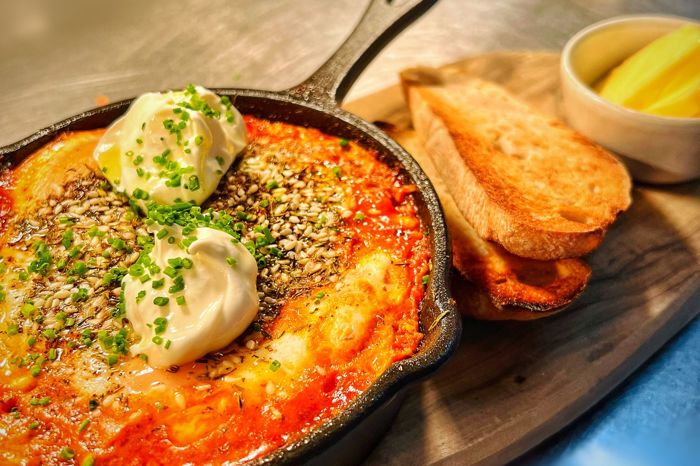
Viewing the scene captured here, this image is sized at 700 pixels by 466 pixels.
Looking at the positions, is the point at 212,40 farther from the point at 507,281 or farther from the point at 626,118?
the point at 507,281

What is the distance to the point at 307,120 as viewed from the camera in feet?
7.96

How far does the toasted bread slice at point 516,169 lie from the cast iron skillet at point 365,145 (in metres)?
0.30

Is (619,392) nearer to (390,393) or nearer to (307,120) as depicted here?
(390,393)

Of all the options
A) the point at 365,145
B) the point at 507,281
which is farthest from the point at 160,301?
the point at 507,281

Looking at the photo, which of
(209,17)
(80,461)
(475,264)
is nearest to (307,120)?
(475,264)

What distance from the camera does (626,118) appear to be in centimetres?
255

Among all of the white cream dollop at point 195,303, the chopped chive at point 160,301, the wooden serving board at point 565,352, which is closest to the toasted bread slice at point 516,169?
the wooden serving board at point 565,352

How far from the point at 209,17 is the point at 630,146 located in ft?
9.31

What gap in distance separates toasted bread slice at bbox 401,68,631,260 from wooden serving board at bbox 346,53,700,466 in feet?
0.80

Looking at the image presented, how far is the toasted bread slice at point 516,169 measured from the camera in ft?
7.05

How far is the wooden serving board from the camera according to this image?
2023 millimetres

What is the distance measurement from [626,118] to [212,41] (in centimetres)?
257

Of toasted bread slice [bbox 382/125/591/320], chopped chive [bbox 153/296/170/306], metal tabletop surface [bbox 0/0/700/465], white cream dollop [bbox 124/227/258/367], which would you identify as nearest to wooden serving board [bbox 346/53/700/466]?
toasted bread slice [bbox 382/125/591/320]

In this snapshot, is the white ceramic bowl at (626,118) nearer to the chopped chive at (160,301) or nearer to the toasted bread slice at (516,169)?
the toasted bread slice at (516,169)
